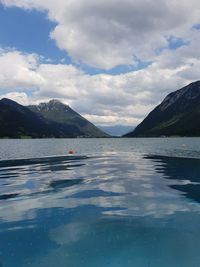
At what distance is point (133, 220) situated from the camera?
16078 millimetres

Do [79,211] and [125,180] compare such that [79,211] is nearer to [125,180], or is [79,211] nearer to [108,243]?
[108,243]

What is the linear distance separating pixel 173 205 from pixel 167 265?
856cm

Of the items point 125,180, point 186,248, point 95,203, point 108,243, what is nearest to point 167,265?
point 186,248

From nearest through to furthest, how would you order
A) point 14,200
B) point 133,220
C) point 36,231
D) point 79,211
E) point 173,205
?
point 36,231 < point 133,220 < point 79,211 < point 173,205 < point 14,200

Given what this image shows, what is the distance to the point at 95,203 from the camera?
787 inches

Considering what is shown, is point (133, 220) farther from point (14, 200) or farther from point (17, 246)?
point (14, 200)

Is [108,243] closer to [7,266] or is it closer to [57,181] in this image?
[7,266]

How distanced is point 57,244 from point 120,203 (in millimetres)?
7207

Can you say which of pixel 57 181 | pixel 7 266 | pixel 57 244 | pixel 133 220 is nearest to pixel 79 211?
pixel 133 220

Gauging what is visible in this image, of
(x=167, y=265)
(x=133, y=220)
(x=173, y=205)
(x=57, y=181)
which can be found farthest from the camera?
(x=57, y=181)

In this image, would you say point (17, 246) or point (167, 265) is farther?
point (17, 246)

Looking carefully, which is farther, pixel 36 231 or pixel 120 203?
pixel 120 203

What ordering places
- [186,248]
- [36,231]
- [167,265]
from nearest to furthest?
[167,265] → [186,248] → [36,231]

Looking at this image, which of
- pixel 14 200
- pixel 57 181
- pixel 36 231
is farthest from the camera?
pixel 57 181
